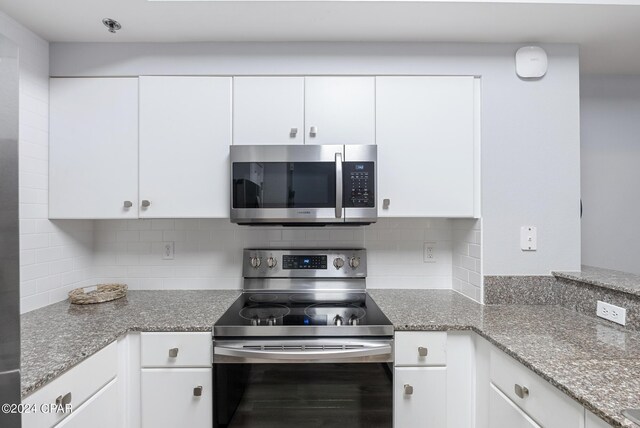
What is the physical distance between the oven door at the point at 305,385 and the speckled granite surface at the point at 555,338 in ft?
0.78

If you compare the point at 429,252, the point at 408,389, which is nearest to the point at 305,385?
the point at 408,389

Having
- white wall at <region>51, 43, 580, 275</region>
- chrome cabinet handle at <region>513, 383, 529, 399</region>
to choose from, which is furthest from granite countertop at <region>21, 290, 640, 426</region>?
white wall at <region>51, 43, 580, 275</region>

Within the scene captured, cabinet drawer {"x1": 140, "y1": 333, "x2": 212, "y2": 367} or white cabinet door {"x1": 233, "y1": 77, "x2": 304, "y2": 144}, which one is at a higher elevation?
white cabinet door {"x1": 233, "y1": 77, "x2": 304, "y2": 144}

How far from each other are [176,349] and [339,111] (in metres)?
1.34

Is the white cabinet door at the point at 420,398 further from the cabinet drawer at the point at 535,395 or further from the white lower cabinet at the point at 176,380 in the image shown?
the white lower cabinet at the point at 176,380

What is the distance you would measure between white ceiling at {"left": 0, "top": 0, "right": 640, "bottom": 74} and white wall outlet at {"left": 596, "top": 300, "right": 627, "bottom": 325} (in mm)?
1280

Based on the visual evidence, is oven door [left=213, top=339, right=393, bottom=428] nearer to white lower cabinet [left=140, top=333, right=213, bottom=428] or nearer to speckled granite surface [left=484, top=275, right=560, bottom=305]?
white lower cabinet [left=140, top=333, right=213, bottom=428]

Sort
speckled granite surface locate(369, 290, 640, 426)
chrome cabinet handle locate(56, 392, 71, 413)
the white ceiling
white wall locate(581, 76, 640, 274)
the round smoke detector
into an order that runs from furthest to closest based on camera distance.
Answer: white wall locate(581, 76, 640, 274)
the round smoke detector
the white ceiling
chrome cabinet handle locate(56, 392, 71, 413)
speckled granite surface locate(369, 290, 640, 426)

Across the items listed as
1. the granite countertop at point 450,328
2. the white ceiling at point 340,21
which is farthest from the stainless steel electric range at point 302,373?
the white ceiling at point 340,21

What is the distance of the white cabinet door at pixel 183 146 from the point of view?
175 cm

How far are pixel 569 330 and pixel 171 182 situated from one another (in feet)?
6.24

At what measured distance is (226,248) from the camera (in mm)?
2070

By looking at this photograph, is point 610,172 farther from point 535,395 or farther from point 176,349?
point 176,349

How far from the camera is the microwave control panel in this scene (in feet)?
5.49
